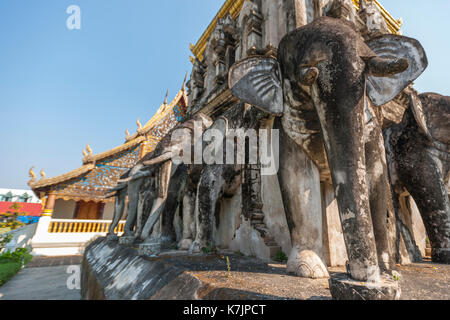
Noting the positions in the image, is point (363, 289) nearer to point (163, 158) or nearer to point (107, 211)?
point (163, 158)

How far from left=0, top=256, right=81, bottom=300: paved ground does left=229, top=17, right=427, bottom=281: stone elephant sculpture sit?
4.95 metres

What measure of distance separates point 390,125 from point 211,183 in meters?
2.78

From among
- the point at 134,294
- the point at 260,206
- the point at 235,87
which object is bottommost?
the point at 134,294

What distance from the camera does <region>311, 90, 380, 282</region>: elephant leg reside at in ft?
3.68

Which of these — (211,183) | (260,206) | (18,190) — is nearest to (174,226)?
(211,183)

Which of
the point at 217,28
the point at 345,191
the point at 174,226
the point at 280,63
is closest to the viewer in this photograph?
the point at 345,191

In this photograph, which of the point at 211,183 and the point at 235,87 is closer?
the point at 235,87

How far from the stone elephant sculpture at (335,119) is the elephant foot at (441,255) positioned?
162 centimetres

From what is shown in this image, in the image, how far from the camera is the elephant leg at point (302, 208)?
1.71m

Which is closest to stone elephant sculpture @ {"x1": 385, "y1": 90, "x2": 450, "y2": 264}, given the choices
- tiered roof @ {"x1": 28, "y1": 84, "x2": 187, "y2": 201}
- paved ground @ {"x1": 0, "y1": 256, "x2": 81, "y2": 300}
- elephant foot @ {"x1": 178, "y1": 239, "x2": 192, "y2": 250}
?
elephant foot @ {"x1": 178, "y1": 239, "x2": 192, "y2": 250}

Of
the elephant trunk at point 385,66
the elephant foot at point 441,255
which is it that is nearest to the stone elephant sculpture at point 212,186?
the elephant trunk at point 385,66

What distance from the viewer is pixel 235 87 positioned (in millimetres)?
1870

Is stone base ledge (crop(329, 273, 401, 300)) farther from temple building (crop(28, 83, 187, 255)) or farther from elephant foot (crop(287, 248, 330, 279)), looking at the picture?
temple building (crop(28, 83, 187, 255))

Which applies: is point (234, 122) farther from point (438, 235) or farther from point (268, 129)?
point (438, 235)
